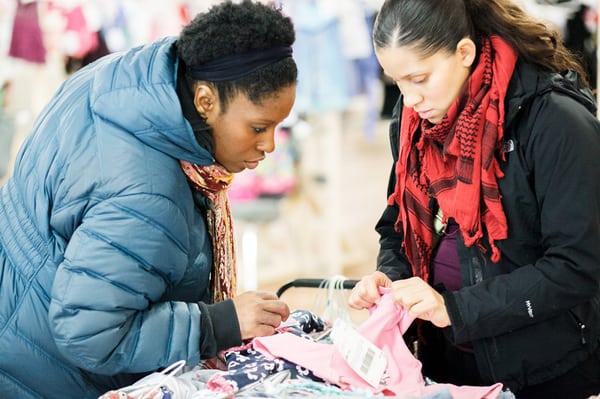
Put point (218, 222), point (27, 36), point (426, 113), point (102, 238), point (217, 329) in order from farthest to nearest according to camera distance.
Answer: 1. point (27, 36)
2. point (218, 222)
3. point (426, 113)
4. point (217, 329)
5. point (102, 238)

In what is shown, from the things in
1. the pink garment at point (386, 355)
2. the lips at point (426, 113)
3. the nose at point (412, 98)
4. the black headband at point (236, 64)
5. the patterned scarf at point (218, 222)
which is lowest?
the pink garment at point (386, 355)

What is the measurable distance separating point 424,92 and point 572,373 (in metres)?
0.75

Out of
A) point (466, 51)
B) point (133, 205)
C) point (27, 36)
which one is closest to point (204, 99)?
point (133, 205)

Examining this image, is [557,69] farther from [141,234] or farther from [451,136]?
[141,234]

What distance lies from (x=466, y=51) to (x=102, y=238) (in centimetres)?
89

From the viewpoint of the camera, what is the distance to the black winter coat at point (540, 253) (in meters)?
1.79

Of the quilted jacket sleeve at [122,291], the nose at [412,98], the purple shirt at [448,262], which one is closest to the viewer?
the quilted jacket sleeve at [122,291]

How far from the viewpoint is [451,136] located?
1.93m

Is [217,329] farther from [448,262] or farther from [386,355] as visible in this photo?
[448,262]

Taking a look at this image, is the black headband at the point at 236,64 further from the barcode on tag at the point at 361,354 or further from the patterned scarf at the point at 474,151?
the barcode on tag at the point at 361,354

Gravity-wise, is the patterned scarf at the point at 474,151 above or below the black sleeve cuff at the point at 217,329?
above

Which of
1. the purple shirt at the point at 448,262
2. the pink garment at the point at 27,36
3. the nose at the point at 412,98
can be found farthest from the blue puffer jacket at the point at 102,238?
the pink garment at the point at 27,36

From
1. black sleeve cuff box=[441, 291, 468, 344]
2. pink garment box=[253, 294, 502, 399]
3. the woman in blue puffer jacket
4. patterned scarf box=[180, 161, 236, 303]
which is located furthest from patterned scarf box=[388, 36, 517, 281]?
patterned scarf box=[180, 161, 236, 303]

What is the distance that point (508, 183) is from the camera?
6.14 ft
